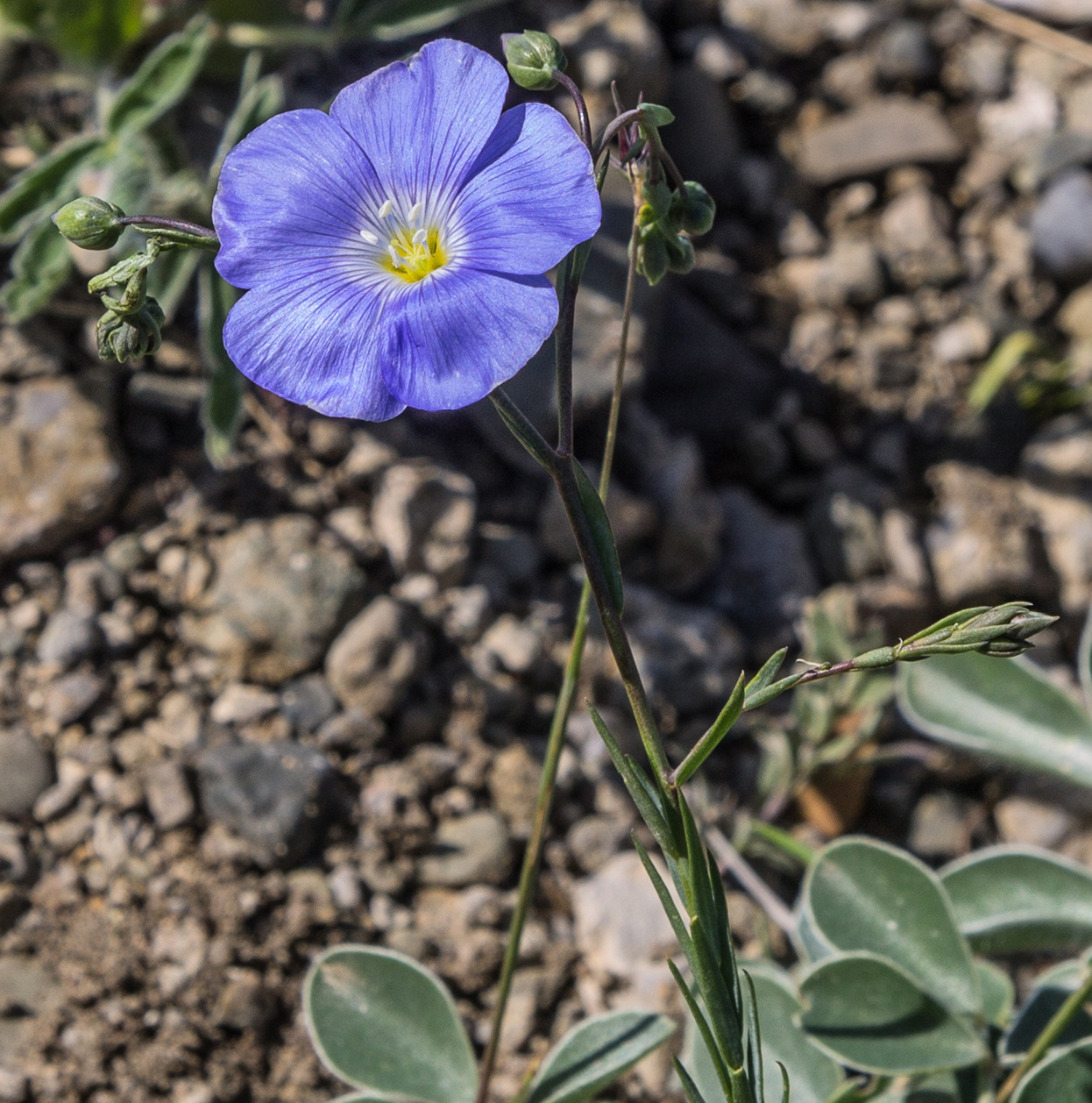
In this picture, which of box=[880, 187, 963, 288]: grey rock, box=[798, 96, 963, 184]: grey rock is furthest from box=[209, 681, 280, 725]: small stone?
box=[798, 96, 963, 184]: grey rock

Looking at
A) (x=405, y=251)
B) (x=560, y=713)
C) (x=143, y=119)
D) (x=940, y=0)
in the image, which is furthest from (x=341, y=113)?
(x=940, y=0)

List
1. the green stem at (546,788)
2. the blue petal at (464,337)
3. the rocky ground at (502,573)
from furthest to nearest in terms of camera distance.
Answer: the rocky ground at (502,573)
the green stem at (546,788)
the blue petal at (464,337)

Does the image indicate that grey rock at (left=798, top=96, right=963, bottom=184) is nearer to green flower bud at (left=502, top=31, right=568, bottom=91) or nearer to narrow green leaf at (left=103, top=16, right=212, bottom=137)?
narrow green leaf at (left=103, top=16, right=212, bottom=137)

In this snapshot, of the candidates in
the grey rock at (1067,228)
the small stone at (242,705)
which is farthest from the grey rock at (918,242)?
the small stone at (242,705)

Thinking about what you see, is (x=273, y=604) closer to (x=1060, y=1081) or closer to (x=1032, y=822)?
(x=1060, y=1081)

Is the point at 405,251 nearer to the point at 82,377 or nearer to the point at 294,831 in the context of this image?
the point at 294,831

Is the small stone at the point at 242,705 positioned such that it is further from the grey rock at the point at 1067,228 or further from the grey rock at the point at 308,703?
the grey rock at the point at 1067,228
